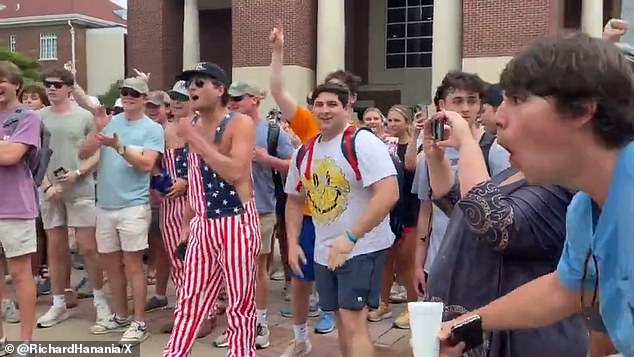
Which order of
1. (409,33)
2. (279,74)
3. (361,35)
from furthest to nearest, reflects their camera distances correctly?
1. (361,35)
2. (409,33)
3. (279,74)

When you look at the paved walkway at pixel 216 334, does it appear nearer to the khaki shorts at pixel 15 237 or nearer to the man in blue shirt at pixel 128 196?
the man in blue shirt at pixel 128 196

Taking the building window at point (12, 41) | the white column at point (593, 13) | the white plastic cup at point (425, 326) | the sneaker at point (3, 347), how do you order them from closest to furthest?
the white plastic cup at point (425, 326)
the sneaker at point (3, 347)
the white column at point (593, 13)
the building window at point (12, 41)

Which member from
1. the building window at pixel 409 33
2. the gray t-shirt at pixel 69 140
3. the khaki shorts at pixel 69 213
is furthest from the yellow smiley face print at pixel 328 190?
the building window at pixel 409 33

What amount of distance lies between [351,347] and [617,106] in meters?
2.83

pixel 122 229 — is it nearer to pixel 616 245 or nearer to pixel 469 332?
pixel 469 332

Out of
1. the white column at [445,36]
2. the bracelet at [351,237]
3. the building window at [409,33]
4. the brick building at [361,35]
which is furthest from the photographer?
the building window at [409,33]

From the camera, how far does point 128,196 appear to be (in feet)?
18.4

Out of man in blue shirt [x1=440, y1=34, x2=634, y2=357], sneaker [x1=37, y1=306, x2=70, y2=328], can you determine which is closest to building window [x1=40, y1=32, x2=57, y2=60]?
sneaker [x1=37, y1=306, x2=70, y2=328]

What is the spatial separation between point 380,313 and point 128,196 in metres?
2.43

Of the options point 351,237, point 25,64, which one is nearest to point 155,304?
point 351,237

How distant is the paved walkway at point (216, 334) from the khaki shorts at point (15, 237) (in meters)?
1.04

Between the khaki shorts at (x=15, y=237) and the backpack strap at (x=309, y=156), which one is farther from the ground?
the backpack strap at (x=309, y=156)

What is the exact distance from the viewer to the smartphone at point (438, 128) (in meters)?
2.92

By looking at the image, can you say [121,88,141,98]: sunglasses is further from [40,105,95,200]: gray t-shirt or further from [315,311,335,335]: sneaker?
[315,311,335,335]: sneaker
